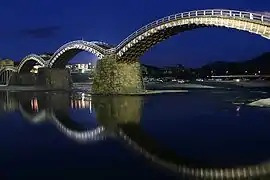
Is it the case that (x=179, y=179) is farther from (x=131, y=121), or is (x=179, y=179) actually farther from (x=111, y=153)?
(x=131, y=121)

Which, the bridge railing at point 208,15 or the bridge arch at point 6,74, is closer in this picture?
the bridge railing at point 208,15

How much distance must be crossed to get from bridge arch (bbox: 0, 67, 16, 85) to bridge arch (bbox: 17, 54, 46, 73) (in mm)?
5405

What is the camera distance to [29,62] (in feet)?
368

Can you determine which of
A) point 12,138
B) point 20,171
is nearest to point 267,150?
point 20,171

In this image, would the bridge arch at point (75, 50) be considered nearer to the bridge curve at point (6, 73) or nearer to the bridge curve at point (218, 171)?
the bridge curve at point (6, 73)

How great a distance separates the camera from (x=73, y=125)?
25922 millimetres

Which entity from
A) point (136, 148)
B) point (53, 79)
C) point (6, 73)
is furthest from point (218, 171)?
point (6, 73)

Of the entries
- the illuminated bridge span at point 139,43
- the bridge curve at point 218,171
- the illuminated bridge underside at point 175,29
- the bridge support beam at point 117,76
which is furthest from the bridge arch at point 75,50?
the bridge curve at point 218,171

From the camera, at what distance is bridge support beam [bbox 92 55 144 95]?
195 feet

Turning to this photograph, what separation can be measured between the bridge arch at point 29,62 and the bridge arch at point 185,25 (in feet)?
144

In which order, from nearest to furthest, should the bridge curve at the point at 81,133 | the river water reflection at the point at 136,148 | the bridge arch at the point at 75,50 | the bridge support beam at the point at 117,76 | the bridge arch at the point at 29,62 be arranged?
the river water reflection at the point at 136,148
the bridge curve at the point at 81,133
the bridge support beam at the point at 117,76
the bridge arch at the point at 75,50
the bridge arch at the point at 29,62

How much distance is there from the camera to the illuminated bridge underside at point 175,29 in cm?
3538

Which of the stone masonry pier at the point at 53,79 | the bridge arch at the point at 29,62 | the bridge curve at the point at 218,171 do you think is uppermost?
the bridge arch at the point at 29,62

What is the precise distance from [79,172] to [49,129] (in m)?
11.4
